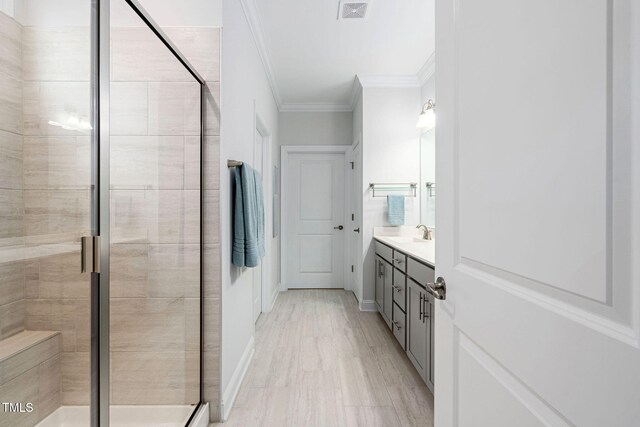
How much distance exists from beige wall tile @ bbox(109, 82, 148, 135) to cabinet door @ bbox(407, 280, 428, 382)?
1.69m

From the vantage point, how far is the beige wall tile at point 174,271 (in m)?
1.36

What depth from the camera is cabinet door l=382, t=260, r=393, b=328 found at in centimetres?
278

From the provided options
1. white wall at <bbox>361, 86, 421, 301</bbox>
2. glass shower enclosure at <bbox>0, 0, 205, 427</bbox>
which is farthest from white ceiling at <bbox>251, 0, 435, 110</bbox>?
glass shower enclosure at <bbox>0, 0, 205, 427</bbox>

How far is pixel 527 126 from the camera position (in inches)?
24.0

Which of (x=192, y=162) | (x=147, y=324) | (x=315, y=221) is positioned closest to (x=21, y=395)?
(x=147, y=324)

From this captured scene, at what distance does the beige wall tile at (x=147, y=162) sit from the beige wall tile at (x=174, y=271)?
29 cm

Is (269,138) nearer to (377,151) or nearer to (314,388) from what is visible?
(377,151)

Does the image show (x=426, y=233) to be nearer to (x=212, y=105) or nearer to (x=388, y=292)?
(x=388, y=292)

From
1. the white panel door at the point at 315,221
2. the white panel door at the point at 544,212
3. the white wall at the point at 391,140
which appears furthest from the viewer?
the white panel door at the point at 315,221

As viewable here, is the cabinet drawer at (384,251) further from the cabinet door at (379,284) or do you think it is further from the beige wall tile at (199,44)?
the beige wall tile at (199,44)

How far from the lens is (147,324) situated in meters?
1.32

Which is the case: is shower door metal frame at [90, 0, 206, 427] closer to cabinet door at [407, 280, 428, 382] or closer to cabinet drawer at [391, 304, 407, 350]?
cabinet door at [407, 280, 428, 382]

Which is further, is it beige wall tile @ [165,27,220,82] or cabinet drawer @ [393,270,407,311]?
cabinet drawer @ [393,270,407,311]

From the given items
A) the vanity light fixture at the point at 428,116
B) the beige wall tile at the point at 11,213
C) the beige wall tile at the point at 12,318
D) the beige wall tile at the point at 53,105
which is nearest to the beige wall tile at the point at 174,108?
the beige wall tile at the point at 53,105
